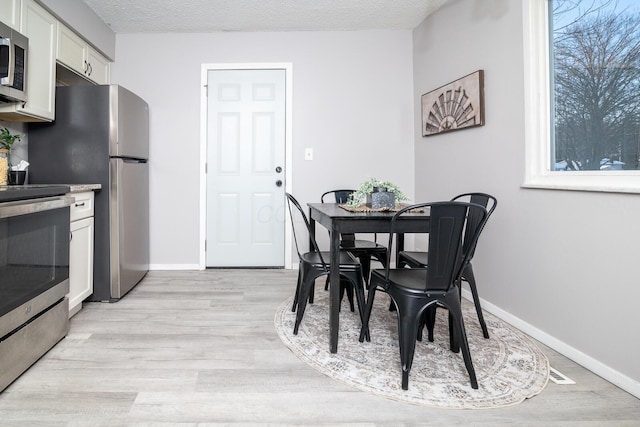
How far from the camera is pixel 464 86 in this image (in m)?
2.73

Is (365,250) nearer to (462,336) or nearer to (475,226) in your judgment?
(475,226)

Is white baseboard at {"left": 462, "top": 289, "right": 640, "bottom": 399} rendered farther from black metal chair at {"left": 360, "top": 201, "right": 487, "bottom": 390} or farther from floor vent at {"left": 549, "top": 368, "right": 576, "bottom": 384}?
black metal chair at {"left": 360, "top": 201, "right": 487, "bottom": 390}

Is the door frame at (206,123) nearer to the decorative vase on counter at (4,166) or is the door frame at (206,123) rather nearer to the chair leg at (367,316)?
the decorative vase on counter at (4,166)

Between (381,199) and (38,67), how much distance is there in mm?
2453

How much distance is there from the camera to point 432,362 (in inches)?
68.5

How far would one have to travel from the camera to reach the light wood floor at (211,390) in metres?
1.34

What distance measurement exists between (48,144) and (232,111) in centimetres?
158

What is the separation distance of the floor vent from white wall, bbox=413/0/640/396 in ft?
0.59

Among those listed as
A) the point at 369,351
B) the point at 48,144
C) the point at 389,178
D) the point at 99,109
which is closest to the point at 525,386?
the point at 369,351

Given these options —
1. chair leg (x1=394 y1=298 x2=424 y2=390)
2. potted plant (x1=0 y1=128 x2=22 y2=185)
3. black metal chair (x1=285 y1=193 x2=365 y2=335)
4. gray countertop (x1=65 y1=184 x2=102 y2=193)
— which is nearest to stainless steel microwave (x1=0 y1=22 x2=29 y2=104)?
potted plant (x1=0 y1=128 x2=22 y2=185)

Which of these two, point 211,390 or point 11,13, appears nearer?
point 211,390

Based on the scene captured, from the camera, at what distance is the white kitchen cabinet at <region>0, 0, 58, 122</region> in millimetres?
2271

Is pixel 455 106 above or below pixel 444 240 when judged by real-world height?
above

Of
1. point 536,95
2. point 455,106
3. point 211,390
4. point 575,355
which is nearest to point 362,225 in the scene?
point 211,390
